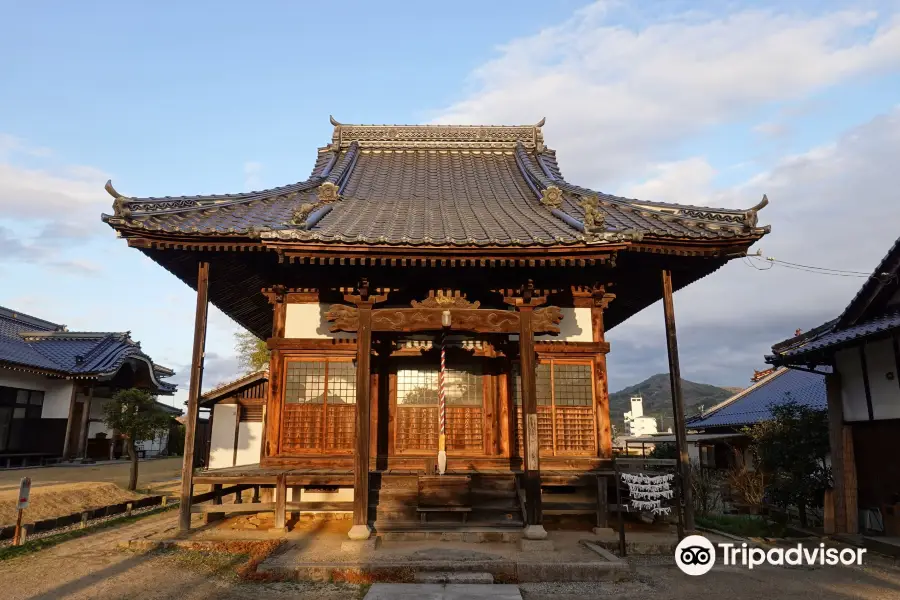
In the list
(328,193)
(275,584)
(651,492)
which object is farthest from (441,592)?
(328,193)

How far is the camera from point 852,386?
12.4 m

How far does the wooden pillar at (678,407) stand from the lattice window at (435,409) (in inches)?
160

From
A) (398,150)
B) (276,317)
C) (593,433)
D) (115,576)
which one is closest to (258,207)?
(276,317)

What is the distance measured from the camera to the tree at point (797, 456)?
1269 cm

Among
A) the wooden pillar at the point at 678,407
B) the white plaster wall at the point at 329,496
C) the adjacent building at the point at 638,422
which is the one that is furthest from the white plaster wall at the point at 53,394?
the adjacent building at the point at 638,422

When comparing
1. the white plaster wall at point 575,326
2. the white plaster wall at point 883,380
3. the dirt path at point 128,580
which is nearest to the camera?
the dirt path at point 128,580

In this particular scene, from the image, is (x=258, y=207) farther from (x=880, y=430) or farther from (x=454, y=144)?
(x=880, y=430)

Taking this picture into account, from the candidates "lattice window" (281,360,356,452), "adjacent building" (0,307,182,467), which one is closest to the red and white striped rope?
"lattice window" (281,360,356,452)

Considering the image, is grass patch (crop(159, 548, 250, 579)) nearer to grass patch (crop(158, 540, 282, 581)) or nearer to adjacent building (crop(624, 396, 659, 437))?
grass patch (crop(158, 540, 282, 581))

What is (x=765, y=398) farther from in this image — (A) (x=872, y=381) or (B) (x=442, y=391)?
(B) (x=442, y=391)

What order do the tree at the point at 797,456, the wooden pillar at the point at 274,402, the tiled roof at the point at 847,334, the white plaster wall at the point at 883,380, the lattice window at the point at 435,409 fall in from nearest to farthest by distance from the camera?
the tiled roof at the point at 847,334
the white plaster wall at the point at 883,380
the wooden pillar at the point at 274,402
the lattice window at the point at 435,409
the tree at the point at 797,456

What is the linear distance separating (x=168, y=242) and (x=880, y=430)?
584 inches

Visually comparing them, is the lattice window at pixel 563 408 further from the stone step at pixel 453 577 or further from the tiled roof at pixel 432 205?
the stone step at pixel 453 577

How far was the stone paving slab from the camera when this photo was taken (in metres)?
7.27
